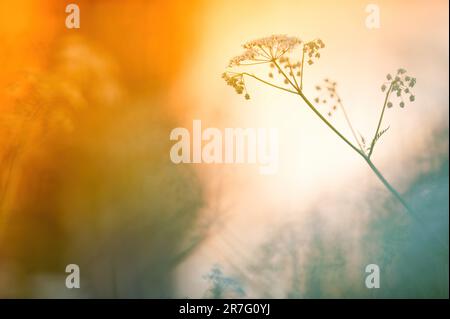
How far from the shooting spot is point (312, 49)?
2.48m

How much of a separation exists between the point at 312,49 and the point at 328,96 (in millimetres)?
209

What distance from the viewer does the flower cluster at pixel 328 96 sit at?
250cm

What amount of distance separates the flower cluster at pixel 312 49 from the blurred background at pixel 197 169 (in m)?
0.04

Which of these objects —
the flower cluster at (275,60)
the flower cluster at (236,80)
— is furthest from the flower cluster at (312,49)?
the flower cluster at (236,80)

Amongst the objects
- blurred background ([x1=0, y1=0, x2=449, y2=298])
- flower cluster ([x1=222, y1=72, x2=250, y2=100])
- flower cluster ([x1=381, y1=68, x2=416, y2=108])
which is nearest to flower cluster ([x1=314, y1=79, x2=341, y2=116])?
blurred background ([x1=0, y1=0, x2=449, y2=298])

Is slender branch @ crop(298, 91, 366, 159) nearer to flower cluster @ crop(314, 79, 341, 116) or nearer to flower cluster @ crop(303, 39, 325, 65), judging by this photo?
flower cluster @ crop(314, 79, 341, 116)

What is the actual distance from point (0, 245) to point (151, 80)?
3.10 feet

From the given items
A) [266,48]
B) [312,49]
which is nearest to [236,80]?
[266,48]

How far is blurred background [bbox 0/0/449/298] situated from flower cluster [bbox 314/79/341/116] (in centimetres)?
3

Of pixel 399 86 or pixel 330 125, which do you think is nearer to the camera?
pixel 330 125

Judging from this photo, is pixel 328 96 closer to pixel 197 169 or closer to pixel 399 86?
pixel 399 86

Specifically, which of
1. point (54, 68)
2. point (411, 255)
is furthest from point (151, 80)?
point (411, 255)

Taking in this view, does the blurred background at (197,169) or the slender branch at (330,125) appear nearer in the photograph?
the slender branch at (330,125)

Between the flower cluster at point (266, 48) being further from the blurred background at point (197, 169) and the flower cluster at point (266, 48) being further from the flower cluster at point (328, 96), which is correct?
the flower cluster at point (328, 96)
